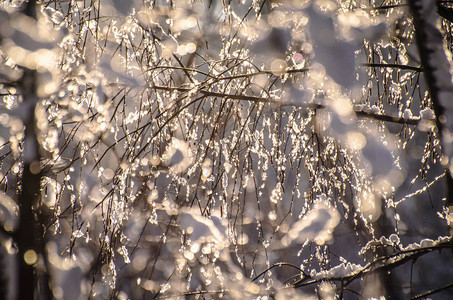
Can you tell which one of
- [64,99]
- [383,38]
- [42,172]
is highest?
[383,38]

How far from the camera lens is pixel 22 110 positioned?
3.86ft

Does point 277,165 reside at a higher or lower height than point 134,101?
lower

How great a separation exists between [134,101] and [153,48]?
24cm

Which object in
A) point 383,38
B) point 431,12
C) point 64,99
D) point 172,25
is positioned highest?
point 172,25

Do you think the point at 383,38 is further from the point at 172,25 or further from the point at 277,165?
the point at 172,25

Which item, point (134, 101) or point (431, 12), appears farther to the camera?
point (134, 101)

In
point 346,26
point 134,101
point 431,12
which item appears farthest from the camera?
point 134,101

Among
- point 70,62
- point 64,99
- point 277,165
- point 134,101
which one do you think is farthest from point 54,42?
point 277,165

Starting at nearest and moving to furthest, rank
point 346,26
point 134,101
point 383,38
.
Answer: point 346,26
point 383,38
point 134,101

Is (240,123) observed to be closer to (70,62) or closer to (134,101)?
(134,101)

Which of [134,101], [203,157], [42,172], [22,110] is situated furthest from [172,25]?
[42,172]

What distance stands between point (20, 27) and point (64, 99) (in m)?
0.32

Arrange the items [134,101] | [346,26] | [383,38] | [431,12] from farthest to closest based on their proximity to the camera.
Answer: [134,101], [383,38], [346,26], [431,12]

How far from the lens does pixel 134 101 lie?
1244mm
